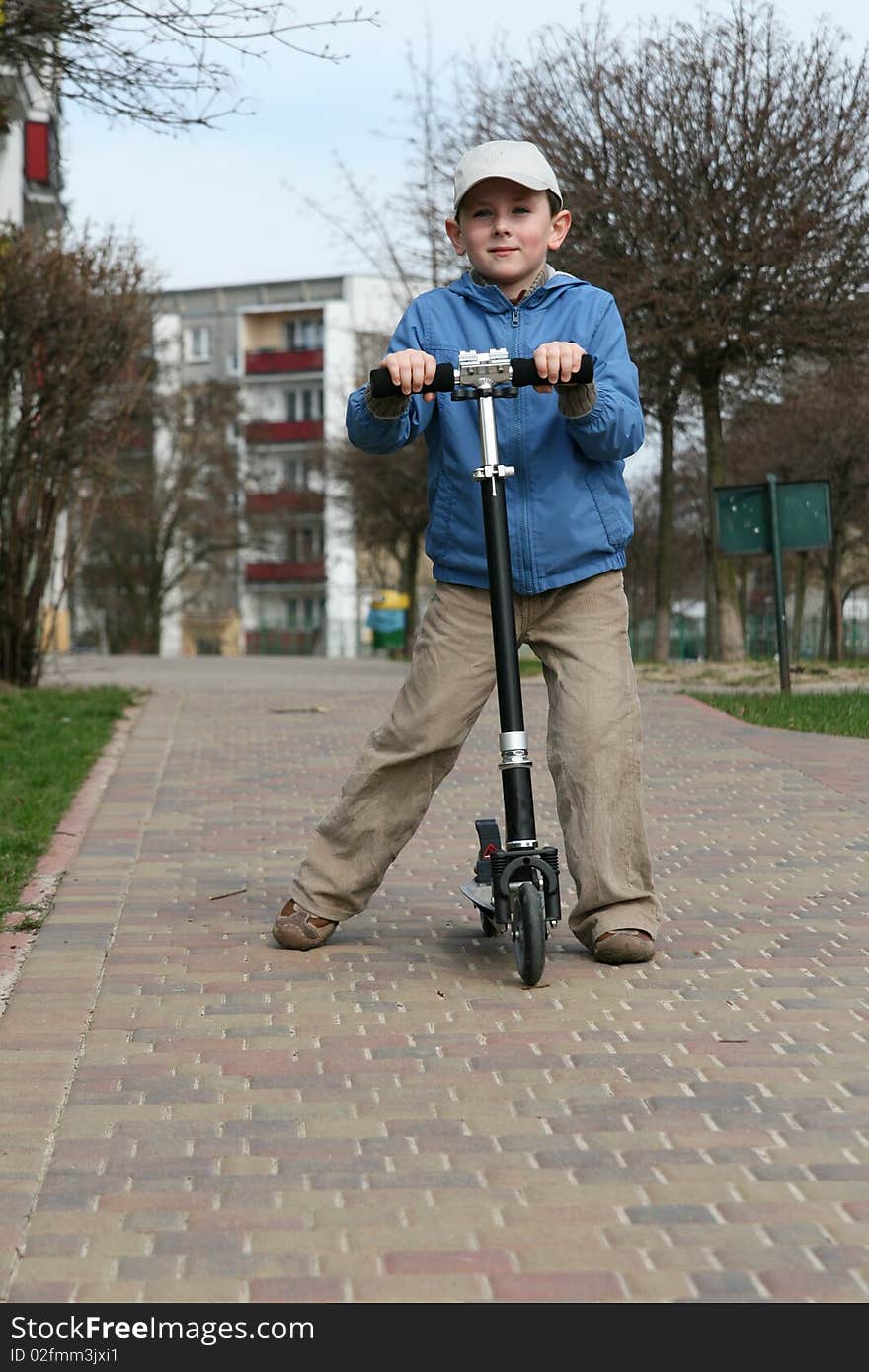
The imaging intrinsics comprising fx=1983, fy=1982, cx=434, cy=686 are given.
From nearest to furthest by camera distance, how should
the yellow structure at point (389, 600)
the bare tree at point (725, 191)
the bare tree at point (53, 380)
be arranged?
the bare tree at point (53, 380) < the bare tree at point (725, 191) < the yellow structure at point (389, 600)

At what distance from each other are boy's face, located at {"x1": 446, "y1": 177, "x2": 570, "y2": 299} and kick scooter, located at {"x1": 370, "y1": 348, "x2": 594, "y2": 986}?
25cm

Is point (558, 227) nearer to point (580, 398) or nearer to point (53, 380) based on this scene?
point (580, 398)

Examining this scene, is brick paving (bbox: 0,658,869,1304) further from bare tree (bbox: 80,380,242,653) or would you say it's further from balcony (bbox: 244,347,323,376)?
balcony (bbox: 244,347,323,376)

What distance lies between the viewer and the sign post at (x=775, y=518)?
1497cm

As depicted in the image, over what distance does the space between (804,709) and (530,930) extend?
28.1 ft

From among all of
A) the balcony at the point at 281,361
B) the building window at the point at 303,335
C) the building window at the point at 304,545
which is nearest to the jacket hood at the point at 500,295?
the building window at the point at 304,545

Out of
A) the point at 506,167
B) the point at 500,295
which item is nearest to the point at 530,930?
the point at 500,295

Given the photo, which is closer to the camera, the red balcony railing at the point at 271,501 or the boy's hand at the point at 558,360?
the boy's hand at the point at 558,360

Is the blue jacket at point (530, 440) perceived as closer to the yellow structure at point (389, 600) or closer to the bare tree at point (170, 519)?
the bare tree at point (170, 519)

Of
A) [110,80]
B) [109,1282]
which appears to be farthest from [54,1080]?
[110,80]

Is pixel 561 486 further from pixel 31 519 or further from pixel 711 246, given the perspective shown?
pixel 711 246

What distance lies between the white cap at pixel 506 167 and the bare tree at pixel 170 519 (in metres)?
48.6

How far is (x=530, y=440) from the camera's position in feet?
16.4

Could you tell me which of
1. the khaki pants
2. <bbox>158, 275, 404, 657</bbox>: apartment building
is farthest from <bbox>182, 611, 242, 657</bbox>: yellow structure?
the khaki pants
